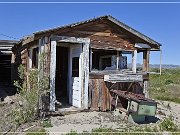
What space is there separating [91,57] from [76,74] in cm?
101

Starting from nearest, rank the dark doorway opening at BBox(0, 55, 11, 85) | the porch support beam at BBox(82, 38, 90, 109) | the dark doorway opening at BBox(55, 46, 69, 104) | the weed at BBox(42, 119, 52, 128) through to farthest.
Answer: the weed at BBox(42, 119, 52, 128) < the porch support beam at BBox(82, 38, 90, 109) < the dark doorway opening at BBox(55, 46, 69, 104) < the dark doorway opening at BBox(0, 55, 11, 85)

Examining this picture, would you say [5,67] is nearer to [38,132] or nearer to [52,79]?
[52,79]

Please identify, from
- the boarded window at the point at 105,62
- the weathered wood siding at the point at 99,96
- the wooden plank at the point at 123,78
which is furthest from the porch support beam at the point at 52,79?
the boarded window at the point at 105,62

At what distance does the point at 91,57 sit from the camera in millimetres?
13406

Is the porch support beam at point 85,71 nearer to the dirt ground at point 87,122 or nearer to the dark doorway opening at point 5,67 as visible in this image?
the dirt ground at point 87,122

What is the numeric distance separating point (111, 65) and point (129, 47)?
4.03 feet

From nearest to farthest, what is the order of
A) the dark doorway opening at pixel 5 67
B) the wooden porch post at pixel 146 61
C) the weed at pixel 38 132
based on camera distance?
the weed at pixel 38 132 → the wooden porch post at pixel 146 61 → the dark doorway opening at pixel 5 67


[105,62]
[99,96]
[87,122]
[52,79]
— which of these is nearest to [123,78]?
[99,96]

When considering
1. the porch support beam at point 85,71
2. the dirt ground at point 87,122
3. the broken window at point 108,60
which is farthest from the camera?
the broken window at point 108,60

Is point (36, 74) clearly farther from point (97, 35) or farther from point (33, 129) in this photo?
point (97, 35)

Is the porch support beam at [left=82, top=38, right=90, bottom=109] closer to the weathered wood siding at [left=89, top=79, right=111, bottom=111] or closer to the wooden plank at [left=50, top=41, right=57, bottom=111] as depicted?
the weathered wood siding at [left=89, top=79, right=111, bottom=111]

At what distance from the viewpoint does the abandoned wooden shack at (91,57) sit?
12.4 meters

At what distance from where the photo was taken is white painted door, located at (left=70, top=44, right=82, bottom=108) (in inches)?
522

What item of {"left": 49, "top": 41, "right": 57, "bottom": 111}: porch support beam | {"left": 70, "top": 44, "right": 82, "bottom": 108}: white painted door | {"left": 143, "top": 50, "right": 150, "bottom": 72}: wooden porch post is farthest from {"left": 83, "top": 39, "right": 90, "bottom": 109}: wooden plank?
{"left": 143, "top": 50, "right": 150, "bottom": 72}: wooden porch post
